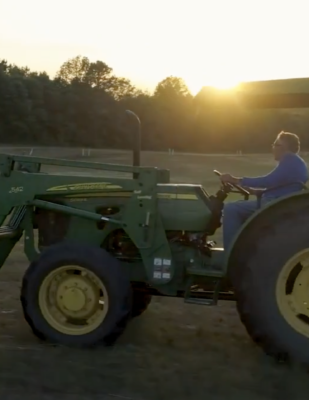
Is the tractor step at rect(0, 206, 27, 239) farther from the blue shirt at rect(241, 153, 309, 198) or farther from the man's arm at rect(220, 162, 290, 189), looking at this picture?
the blue shirt at rect(241, 153, 309, 198)

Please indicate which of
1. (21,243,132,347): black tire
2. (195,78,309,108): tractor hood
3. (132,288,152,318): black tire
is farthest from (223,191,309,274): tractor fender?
(132,288,152,318): black tire

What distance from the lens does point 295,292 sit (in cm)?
525

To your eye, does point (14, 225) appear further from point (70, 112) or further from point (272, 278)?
point (70, 112)

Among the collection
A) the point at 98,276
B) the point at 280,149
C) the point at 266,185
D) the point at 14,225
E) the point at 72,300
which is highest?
the point at 280,149

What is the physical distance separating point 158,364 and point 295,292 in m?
1.06

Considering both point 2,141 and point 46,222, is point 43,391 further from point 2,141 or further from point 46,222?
point 2,141

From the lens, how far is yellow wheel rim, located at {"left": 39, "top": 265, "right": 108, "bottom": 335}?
5.68 meters

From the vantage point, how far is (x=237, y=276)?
5281mm

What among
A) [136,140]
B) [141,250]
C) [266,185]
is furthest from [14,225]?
[266,185]

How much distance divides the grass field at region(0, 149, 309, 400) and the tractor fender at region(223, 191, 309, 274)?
2.38 feet

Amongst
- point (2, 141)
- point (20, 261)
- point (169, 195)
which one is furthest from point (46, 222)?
point (2, 141)

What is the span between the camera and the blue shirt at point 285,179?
564 cm

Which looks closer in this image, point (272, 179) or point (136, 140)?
point (272, 179)

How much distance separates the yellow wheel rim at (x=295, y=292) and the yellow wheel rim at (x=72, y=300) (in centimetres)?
133
